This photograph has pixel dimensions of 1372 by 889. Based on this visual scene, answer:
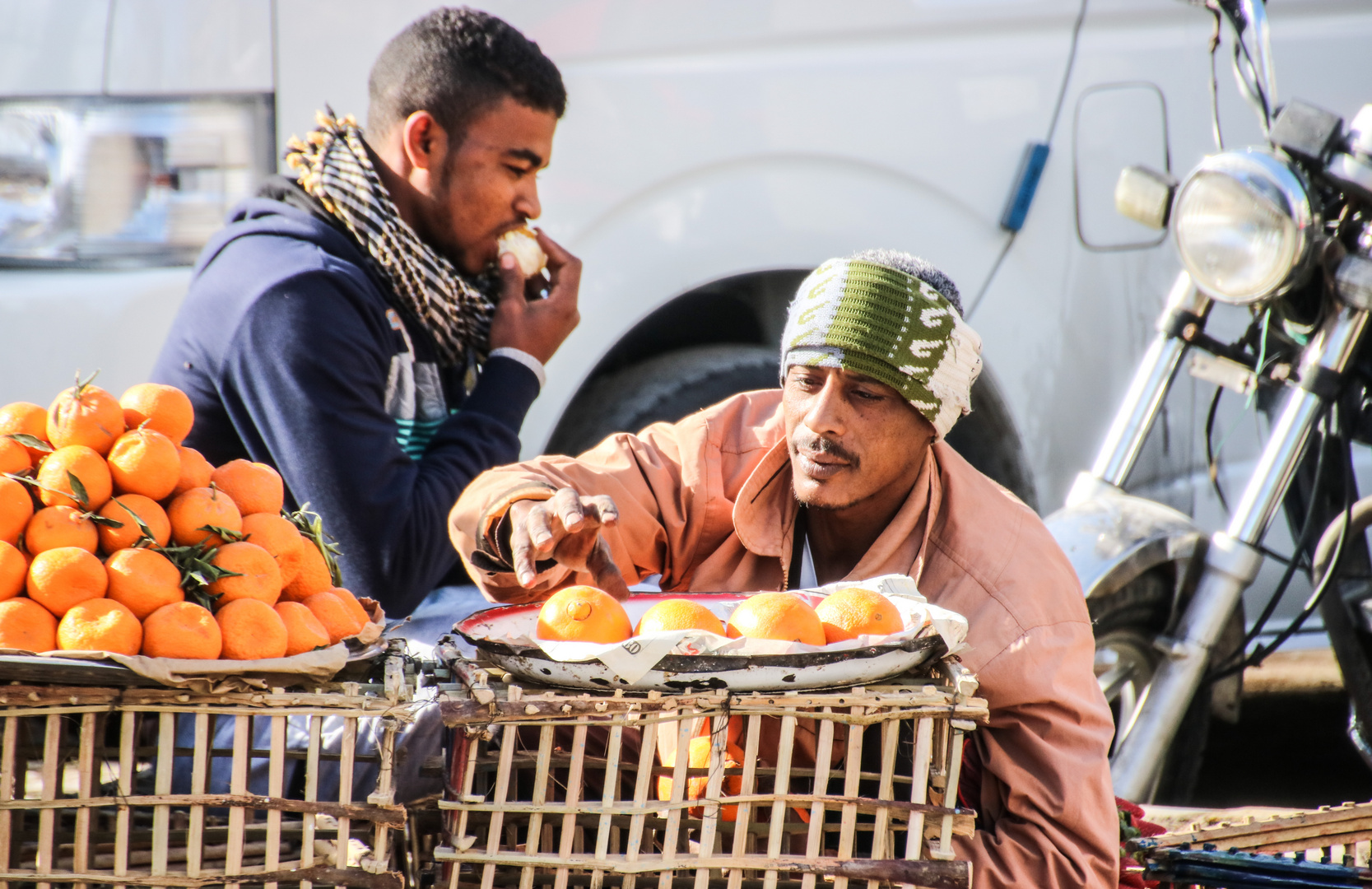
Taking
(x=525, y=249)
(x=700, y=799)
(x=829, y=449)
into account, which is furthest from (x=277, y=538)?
(x=525, y=249)

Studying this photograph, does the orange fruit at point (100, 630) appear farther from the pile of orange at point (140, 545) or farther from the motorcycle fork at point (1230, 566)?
the motorcycle fork at point (1230, 566)

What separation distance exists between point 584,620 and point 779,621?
23 centimetres

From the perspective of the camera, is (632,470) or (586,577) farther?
(632,470)

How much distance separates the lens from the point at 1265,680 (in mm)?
3807

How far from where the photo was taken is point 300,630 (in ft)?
4.73

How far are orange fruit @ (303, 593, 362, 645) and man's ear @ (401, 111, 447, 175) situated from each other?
1.31m

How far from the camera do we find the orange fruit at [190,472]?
151 centimetres

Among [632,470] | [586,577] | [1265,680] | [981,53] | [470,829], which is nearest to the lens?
[470,829]

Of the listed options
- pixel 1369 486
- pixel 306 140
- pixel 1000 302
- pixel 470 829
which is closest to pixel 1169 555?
pixel 1000 302

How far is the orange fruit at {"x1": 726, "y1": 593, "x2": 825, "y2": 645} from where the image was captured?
4.78 feet

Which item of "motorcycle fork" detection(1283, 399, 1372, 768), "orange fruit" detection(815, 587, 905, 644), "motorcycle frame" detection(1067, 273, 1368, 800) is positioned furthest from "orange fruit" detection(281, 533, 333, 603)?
"motorcycle fork" detection(1283, 399, 1372, 768)

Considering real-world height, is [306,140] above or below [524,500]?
above

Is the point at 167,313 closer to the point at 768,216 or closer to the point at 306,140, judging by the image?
the point at 306,140

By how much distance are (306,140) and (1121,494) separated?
1.86m
